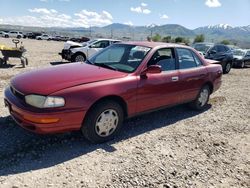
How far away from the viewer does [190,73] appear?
6.12 m

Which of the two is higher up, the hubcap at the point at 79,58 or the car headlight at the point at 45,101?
the car headlight at the point at 45,101

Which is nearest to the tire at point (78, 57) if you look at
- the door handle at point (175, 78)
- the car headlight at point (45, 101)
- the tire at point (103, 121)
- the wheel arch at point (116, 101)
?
the door handle at point (175, 78)

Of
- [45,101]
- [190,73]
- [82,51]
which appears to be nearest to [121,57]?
[190,73]

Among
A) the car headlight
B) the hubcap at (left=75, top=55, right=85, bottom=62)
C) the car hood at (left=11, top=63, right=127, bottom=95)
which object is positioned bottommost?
the hubcap at (left=75, top=55, right=85, bottom=62)

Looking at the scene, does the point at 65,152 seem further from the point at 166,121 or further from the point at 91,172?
the point at 166,121

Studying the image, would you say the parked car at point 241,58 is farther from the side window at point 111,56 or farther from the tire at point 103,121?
the tire at point 103,121

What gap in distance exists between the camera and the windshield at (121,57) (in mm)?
5105

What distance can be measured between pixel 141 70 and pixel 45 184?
253 cm

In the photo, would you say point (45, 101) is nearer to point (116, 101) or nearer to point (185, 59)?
point (116, 101)

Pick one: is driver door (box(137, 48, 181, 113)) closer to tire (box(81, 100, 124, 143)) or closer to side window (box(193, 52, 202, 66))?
tire (box(81, 100, 124, 143))

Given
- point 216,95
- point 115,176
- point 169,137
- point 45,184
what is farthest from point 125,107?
point 216,95

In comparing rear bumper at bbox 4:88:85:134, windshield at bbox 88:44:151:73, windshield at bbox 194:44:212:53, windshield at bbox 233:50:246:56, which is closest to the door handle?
windshield at bbox 88:44:151:73

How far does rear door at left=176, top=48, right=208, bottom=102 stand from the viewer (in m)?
5.96

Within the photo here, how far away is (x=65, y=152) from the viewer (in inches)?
167
